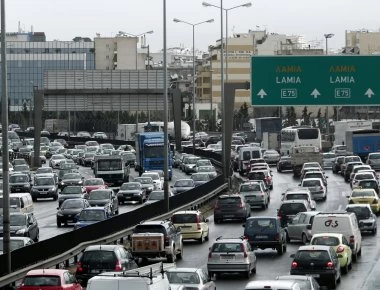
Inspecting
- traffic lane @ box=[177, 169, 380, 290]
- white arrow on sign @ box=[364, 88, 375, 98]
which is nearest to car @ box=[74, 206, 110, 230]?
traffic lane @ box=[177, 169, 380, 290]

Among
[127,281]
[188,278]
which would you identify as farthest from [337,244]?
[127,281]

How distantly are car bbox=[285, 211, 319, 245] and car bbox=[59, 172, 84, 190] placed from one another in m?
29.9

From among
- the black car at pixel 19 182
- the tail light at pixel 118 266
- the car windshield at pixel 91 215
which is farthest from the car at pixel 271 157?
the tail light at pixel 118 266

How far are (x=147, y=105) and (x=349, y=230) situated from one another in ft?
211

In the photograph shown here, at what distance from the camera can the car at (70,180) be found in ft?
250

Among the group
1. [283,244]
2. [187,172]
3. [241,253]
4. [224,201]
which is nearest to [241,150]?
[187,172]

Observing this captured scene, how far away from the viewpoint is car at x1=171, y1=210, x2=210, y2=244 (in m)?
46.9

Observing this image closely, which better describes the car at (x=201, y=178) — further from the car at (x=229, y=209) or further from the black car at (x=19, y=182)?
the car at (x=229, y=209)

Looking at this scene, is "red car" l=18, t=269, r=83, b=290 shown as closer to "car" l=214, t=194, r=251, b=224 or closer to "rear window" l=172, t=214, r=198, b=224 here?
"rear window" l=172, t=214, r=198, b=224

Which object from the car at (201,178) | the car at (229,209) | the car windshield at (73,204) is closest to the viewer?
the car windshield at (73,204)

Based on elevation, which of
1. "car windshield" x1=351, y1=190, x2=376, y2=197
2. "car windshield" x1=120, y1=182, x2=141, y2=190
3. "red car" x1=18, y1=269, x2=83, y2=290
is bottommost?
"car windshield" x1=120, y1=182, x2=141, y2=190

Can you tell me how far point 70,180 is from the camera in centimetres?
7662

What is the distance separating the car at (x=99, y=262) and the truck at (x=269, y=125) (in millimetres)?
92596

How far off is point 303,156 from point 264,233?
4704 cm
